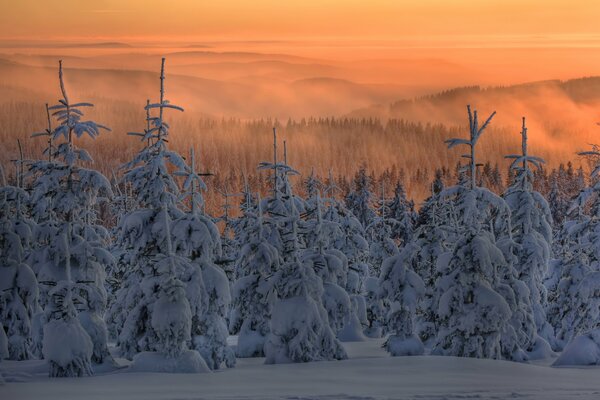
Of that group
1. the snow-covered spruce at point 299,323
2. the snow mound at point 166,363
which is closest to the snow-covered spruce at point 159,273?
the snow mound at point 166,363

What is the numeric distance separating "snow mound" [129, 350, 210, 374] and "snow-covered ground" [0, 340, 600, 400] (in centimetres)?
133

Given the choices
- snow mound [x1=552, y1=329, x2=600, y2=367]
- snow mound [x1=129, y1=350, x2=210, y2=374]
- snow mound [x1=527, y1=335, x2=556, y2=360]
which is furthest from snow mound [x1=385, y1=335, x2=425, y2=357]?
snow mound [x1=129, y1=350, x2=210, y2=374]

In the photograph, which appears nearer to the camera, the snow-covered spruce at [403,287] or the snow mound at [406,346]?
the snow-covered spruce at [403,287]

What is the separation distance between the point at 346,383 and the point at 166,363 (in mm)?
8121

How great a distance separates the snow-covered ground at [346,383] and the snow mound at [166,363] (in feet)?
4.37

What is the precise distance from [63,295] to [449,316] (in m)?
14.9

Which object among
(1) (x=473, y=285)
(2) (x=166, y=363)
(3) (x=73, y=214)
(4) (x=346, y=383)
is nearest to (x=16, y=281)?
(3) (x=73, y=214)

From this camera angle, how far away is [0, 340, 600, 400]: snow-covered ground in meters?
22.1

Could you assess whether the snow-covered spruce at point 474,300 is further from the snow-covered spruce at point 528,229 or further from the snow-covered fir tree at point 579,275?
the snow-covered spruce at point 528,229

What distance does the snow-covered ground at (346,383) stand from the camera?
22.1 m

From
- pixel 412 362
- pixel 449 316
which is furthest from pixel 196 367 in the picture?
pixel 449 316

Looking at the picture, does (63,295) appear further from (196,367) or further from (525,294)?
(525,294)

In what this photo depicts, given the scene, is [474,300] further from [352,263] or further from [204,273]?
[352,263]

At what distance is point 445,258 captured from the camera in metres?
35.4
